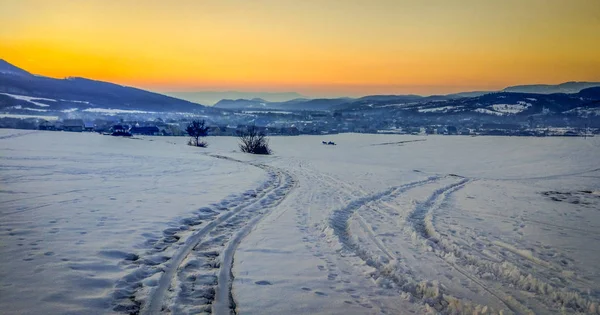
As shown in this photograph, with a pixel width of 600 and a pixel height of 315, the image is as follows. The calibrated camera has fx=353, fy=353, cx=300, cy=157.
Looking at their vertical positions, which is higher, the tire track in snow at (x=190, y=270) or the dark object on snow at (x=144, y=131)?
the dark object on snow at (x=144, y=131)

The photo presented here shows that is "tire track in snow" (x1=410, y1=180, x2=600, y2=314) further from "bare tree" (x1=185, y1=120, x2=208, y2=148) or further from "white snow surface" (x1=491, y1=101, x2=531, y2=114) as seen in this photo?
"white snow surface" (x1=491, y1=101, x2=531, y2=114)

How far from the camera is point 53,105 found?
172 meters

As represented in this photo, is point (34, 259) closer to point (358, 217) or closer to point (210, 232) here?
point (210, 232)

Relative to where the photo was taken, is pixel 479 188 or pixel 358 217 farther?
pixel 479 188

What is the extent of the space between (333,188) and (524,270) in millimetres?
10505

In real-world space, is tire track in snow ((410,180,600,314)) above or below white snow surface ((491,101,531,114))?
below

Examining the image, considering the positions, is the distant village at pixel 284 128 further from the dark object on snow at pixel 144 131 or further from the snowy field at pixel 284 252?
the snowy field at pixel 284 252

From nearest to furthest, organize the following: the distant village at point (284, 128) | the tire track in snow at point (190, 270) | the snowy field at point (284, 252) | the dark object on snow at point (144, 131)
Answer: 1. the tire track in snow at point (190, 270)
2. the snowy field at point (284, 252)
3. the distant village at point (284, 128)
4. the dark object on snow at point (144, 131)

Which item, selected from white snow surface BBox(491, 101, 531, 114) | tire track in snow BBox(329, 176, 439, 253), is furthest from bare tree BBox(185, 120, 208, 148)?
white snow surface BBox(491, 101, 531, 114)

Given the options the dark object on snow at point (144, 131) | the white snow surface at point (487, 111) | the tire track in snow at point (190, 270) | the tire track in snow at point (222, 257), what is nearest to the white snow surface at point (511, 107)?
the white snow surface at point (487, 111)

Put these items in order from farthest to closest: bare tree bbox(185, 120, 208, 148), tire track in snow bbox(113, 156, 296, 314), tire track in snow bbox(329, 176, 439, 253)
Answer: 1. bare tree bbox(185, 120, 208, 148)
2. tire track in snow bbox(329, 176, 439, 253)
3. tire track in snow bbox(113, 156, 296, 314)

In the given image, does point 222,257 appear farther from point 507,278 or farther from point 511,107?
point 511,107

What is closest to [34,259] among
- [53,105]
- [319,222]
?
[319,222]

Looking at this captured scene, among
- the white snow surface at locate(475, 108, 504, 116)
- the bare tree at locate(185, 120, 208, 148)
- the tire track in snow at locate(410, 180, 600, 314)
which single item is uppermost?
the white snow surface at locate(475, 108, 504, 116)
